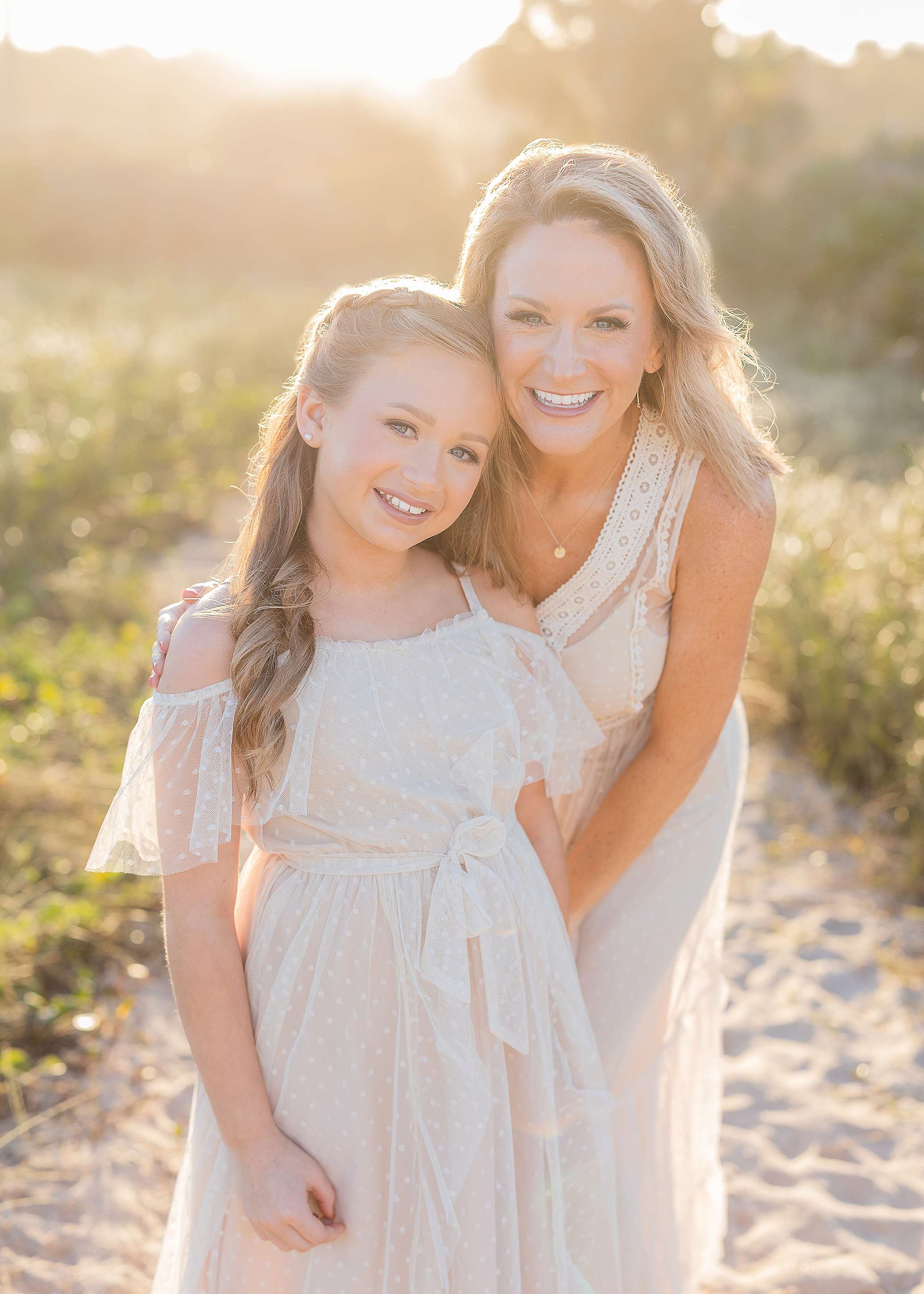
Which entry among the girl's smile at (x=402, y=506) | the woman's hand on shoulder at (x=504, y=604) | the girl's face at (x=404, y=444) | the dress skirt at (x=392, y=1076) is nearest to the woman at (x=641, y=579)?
the woman's hand on shoulder at (x=504, y=604)

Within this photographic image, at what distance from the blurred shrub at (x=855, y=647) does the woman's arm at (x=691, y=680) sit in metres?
2.14

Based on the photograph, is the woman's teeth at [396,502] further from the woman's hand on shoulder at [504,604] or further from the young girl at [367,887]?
the woman's hand on shoulder at [504,604]

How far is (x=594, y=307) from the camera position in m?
1.65

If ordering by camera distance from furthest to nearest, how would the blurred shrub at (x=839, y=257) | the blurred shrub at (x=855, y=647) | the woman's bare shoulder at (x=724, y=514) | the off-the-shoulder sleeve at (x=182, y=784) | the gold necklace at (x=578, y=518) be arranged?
the blurred shrub at (x=839, y=257) → the blurred shrub at (x=855, y=647) → the gold necklace at (x=578, y=518) → the woman's bare shoulder at (x=724, y=514) → the off-the-shoulder sleeve at (x=182, y=784)

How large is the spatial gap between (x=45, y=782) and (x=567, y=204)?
2987 mm

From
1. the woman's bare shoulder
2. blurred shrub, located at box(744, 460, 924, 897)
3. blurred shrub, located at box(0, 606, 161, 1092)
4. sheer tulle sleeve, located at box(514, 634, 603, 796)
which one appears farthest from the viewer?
blurred shrub, located at box(744, 460, 924, 897)

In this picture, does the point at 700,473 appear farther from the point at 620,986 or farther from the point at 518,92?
the point at 518,92

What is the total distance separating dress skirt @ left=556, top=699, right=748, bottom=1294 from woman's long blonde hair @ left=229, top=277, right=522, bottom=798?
59 cm

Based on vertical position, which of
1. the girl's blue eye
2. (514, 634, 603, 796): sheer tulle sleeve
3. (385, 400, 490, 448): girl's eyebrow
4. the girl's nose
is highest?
(385, 400, 490, 448): girl's eyebrow

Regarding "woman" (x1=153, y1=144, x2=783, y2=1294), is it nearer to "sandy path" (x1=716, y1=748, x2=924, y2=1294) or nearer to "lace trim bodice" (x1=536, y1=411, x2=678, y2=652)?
"lace trim bodice" (x1=536, y1=411, x2=678, y2=652)

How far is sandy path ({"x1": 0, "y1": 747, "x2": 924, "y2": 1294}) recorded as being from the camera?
89.4 inches

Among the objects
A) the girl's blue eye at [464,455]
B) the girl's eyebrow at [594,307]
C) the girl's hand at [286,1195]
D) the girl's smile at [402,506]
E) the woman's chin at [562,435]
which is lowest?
the girl's hand at [286,1195]

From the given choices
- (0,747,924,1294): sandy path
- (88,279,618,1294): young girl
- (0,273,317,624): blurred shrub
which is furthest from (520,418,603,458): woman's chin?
(0,273,317,624): blurred shrub

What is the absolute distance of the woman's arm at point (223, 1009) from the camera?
4.50ft
